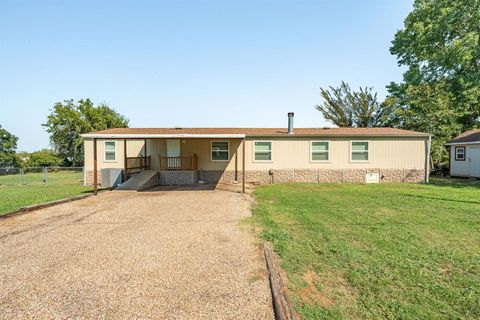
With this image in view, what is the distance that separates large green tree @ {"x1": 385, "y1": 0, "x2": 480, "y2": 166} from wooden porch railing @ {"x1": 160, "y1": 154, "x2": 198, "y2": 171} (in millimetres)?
17762

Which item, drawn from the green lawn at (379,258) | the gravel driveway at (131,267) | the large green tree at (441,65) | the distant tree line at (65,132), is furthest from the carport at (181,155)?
the distant tree line at (65,132)

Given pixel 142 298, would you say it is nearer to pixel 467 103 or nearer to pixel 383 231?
pixel 383 231

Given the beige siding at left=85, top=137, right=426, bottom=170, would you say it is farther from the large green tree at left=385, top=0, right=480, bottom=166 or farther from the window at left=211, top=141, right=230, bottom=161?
the large green tree at left=385, top=0, right=480, bottom=166

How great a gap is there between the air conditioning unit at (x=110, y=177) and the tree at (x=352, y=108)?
25.2m

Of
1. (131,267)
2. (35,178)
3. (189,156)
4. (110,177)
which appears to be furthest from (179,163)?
(35,178)

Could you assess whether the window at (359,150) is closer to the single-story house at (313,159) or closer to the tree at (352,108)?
the single-story house at (313,159)

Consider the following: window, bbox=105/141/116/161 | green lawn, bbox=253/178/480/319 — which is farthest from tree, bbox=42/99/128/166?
green lawn, bbox=253/178/480/319

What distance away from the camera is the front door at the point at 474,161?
15.8m

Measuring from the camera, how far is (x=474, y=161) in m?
16.0

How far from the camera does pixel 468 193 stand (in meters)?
10.1

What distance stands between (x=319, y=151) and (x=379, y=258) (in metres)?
10.8

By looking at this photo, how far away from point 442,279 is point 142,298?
3.79 metres

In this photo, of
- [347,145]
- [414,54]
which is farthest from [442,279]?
[414,54]

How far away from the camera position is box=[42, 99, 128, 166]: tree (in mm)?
29594
